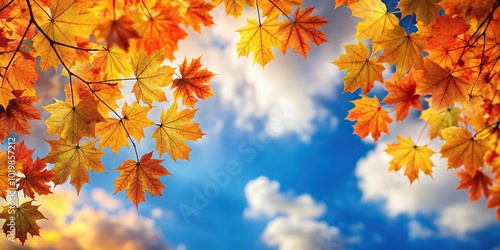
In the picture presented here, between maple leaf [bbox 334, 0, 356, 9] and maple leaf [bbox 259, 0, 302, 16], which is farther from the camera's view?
maple leaf [bbox 334, 0, 356, 9]

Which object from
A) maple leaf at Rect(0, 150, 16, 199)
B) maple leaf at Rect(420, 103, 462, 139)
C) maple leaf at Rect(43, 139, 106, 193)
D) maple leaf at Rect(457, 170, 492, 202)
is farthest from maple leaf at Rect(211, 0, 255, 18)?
maple leaf at Rect(457, 170, 492, 202)

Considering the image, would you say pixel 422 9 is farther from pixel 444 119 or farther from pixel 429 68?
pixel 444 119

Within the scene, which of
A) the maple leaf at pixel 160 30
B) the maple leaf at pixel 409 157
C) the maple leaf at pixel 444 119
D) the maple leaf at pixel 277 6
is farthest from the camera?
the maple leaf at pixel 444 119

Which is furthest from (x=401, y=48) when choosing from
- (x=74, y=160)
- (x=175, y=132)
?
(x=74, y=160)

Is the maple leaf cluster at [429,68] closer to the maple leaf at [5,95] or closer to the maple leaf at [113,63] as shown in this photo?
the maple leaf at [113,63]

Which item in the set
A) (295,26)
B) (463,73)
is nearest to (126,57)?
(295,26)

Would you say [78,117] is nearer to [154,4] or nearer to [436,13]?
[154,4]

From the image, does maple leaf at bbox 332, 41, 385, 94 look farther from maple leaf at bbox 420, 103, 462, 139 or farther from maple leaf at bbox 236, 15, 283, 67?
maple leaf at bbox 420, 103, 462, 139

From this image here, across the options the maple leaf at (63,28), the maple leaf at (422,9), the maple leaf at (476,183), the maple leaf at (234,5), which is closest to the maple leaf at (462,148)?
the maple leaf at (422,9)
